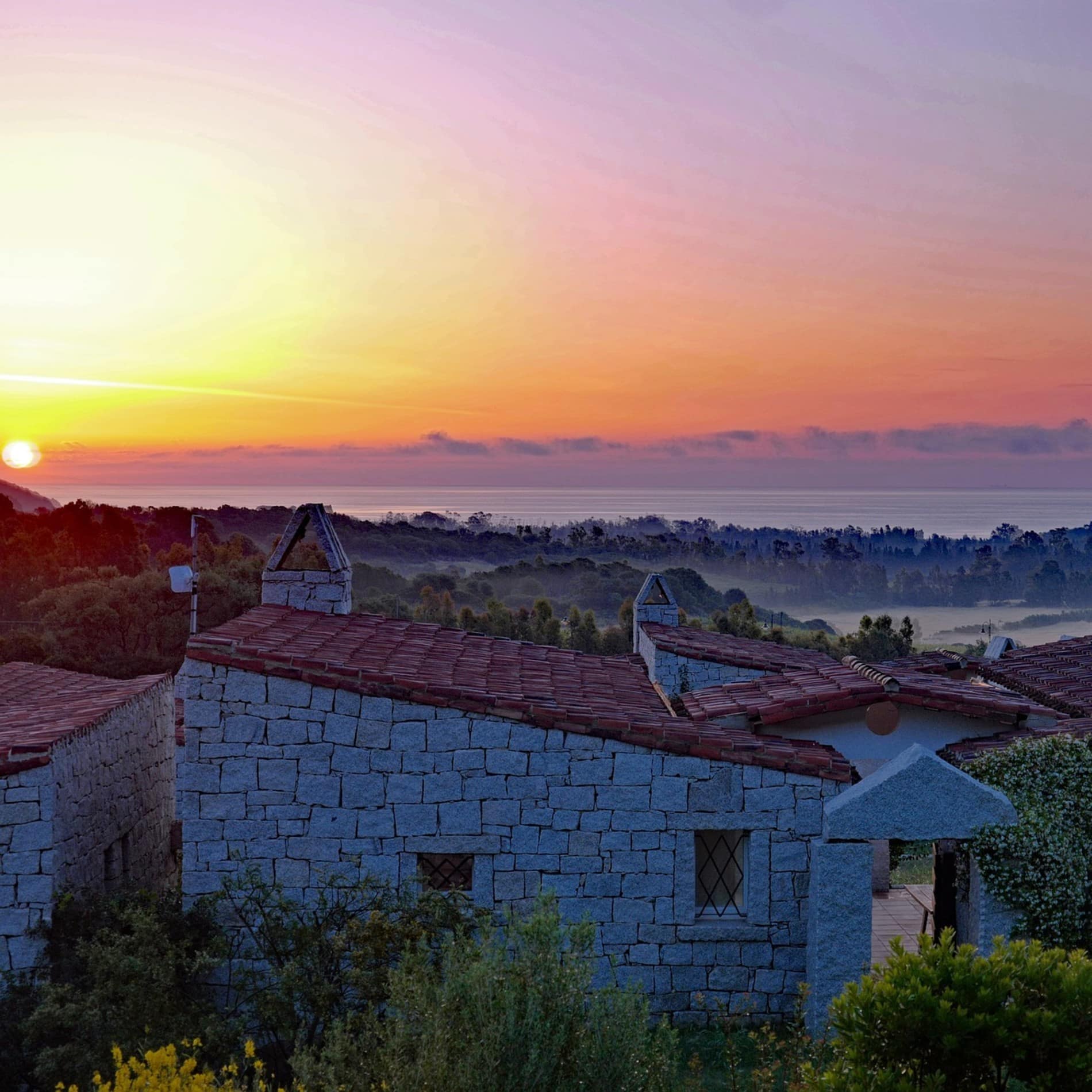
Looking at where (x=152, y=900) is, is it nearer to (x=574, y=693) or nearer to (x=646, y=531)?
(x=574, y=693)

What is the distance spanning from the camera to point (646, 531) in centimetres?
8550

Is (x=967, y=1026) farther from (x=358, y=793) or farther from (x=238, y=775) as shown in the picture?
(x=238, y=775)

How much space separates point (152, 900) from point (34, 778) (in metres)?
1.62

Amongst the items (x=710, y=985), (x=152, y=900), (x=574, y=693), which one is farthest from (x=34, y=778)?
(x=710, y=985)

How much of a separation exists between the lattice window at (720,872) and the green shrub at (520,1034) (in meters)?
3.99

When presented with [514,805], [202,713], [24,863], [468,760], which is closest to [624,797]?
[514,805]

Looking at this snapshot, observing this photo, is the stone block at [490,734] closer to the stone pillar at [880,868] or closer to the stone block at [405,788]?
the stone block at [405,788]

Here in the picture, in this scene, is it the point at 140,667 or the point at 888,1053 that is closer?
the point at 888,1053

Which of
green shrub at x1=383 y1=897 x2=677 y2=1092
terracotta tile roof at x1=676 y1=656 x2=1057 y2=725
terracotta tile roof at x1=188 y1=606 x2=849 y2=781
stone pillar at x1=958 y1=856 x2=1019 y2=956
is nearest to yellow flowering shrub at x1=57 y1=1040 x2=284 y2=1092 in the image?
green shrub at x1=383 y1=897 x2=677 y2=1092

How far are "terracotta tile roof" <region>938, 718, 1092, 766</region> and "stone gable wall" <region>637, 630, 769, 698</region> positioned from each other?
644 centimetres

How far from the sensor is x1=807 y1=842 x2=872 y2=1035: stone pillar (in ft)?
34.3

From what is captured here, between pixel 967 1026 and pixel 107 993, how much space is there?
7244 mm

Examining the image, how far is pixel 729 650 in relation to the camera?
20578 mm

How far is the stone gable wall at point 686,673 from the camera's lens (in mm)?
19656
